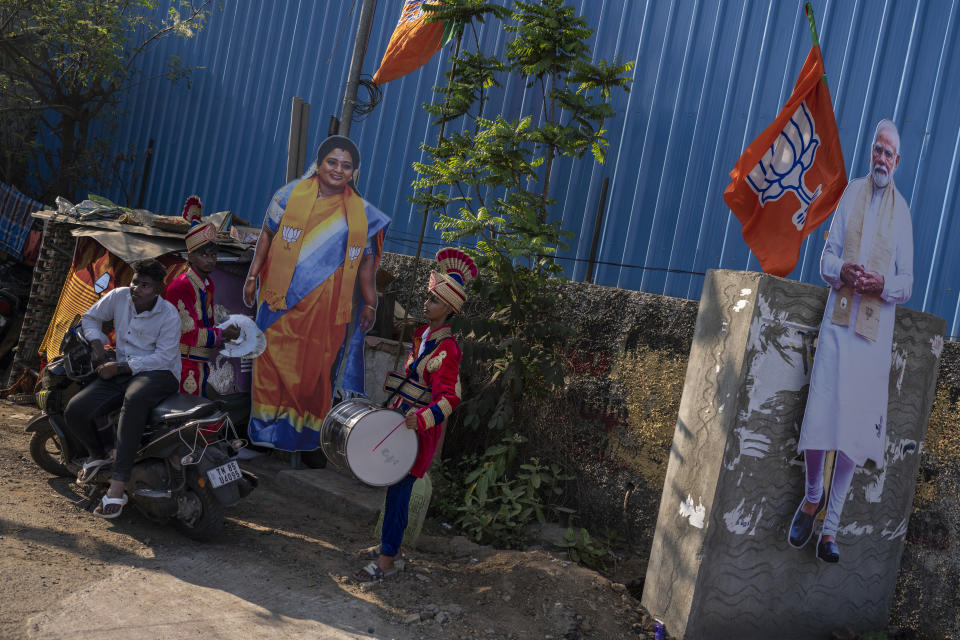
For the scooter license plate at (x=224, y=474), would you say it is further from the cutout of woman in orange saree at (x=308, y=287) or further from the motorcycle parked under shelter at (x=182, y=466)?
the cutout of woman in orange saree at (x=308, y=287)

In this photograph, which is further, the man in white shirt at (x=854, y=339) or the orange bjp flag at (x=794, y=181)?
the orange bjp flag at (x=794, y=181)

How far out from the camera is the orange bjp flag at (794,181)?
5.05m

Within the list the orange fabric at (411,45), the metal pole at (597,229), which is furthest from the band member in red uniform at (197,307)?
the metal pole at (597,229)

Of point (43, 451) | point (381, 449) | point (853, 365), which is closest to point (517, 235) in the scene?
point (381, 449)

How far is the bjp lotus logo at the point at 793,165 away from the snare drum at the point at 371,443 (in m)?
2.77

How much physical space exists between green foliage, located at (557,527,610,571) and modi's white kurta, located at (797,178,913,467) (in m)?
1.64

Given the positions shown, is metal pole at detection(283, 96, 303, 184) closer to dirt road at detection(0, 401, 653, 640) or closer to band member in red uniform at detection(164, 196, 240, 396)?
band member in red uniform at detection(164, 196, 240, 396)

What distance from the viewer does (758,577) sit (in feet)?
15.1

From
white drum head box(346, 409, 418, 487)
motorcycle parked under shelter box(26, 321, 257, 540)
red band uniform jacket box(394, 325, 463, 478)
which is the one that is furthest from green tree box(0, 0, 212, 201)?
white drum head box(346, 409, 418, 487)

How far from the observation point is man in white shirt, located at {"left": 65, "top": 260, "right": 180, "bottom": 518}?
4.89 meters

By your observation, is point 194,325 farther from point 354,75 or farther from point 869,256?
point 869,256

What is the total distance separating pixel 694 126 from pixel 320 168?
3.20 metres

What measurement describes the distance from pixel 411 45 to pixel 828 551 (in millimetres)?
5474

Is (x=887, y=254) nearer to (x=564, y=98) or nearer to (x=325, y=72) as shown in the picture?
(x=564, y=98)
